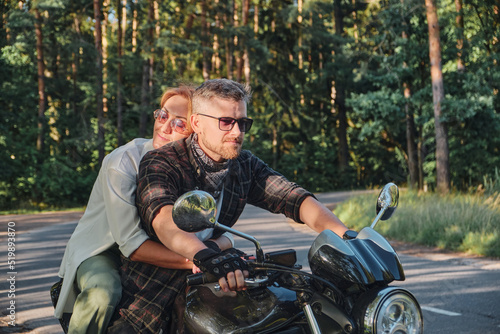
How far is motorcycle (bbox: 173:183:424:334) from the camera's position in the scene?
2.19 m

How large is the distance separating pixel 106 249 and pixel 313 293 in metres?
1.37

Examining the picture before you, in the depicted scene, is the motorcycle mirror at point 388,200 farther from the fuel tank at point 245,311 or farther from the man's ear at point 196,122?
the man's ear at point 196,122

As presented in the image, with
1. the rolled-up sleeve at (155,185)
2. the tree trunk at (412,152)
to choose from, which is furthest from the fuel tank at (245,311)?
the tree trunk at (412,152)

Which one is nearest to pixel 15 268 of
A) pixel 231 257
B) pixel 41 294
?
pixel 41 294

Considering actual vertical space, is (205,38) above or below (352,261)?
above

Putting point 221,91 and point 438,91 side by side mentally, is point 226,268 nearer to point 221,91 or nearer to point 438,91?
point 221,91

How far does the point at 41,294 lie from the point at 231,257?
6114 mm

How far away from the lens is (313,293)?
90.4 inches

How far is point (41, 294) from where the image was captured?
7.78m

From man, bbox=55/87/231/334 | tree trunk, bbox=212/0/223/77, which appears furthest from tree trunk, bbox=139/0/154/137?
man, bbox=55/87/231/334

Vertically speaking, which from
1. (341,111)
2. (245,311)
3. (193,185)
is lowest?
(245,311)

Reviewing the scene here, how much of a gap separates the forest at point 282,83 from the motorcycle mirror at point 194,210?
1554 cm

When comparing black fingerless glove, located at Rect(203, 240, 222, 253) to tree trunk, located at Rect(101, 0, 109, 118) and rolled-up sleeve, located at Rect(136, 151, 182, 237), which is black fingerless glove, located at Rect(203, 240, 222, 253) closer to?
rolled-up sleeve, located at Rect(136, 151, 182, 237)

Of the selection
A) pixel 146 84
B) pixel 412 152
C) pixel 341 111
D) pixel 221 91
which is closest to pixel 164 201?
pixel 221 91
